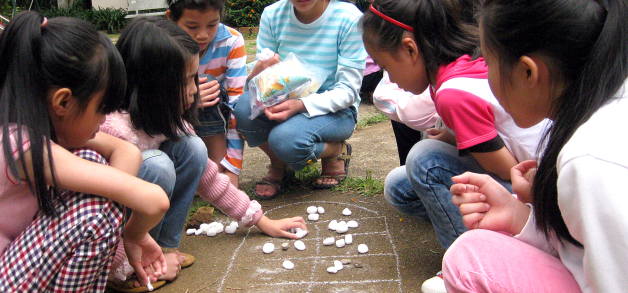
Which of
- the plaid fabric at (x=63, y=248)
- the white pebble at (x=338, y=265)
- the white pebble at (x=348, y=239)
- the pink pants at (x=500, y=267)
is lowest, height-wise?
the white pebble at (x=348, y=239)

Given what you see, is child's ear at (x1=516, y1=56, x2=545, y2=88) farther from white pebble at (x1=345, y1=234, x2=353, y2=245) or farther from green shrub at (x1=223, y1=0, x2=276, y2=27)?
green shrub at (x1=223, y1=0, x2=276, y2=27)

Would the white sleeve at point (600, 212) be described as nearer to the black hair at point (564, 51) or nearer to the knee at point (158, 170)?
the black hair at point (564, 51)

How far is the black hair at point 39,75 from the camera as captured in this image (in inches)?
56.9

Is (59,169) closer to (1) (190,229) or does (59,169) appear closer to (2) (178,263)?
(2) (178,263)

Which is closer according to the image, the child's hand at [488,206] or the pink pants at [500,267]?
the pink pants at [500,267]

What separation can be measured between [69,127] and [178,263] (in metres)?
0.83

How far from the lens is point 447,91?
1837 mm

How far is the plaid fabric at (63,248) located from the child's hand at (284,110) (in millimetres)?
1333

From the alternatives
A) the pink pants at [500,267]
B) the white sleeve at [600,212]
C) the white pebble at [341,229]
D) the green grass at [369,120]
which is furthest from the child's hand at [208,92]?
the white sleeve at [600,212]

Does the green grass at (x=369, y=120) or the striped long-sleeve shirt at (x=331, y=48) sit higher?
the striped long-sleeve shirt at (x=331, y=48)

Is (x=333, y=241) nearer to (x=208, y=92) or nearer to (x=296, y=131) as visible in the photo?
(x=296, y=131)

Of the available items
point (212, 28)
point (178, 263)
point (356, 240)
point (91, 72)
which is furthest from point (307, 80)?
point (91, 72)

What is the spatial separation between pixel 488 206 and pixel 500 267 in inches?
10.4

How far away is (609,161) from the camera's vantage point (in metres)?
1.03
